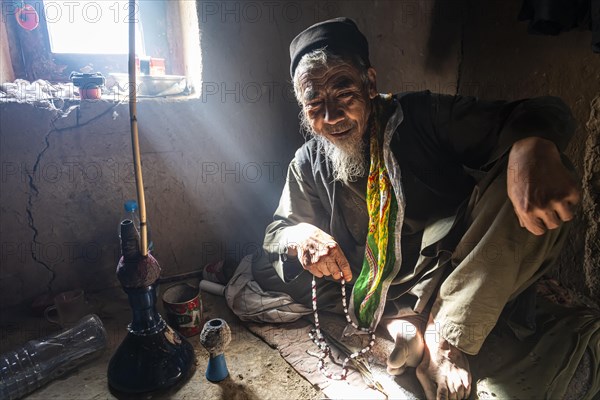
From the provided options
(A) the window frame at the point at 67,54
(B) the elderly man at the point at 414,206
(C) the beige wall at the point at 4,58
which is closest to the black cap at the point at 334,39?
(B) the elderly man at the point at 414,206

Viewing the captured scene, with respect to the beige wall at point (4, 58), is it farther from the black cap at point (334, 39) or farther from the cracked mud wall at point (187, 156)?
the black cap at point (334, 39)

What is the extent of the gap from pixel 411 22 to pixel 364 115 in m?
1.08

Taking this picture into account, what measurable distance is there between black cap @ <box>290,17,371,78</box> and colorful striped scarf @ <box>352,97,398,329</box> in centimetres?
25

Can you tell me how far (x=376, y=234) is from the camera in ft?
Result: 5.40

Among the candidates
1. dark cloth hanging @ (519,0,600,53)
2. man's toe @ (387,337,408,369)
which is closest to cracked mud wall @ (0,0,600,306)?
dark cloth hanging @ (519,0,600,53)

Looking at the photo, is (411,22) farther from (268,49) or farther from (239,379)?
(239,379)

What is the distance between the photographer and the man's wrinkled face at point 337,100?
62.0 inches

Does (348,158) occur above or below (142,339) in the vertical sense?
above

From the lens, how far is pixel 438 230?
156 cm

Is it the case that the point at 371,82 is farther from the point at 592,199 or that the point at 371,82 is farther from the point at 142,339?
the point at 142,339

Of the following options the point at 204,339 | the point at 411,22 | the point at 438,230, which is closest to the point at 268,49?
the point at 411,22

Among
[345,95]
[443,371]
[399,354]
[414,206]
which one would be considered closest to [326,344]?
[399,354]

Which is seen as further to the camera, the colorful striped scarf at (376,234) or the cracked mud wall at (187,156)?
the cracked mud wall at (187,156)

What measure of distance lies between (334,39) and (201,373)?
1.37 metres
